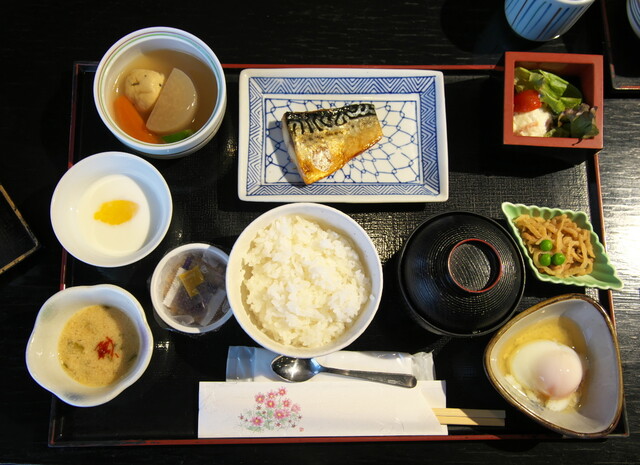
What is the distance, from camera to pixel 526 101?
2059mm

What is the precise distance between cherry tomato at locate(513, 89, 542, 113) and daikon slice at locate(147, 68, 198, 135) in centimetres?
152

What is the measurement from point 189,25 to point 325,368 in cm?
186

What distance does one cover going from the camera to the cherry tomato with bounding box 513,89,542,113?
6.75 ft

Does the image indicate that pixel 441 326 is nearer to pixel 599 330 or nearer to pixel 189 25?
pixel 599 330

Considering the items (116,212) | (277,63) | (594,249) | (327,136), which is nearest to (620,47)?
(594,249)

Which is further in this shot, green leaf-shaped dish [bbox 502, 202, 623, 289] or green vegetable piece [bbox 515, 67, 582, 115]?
green vegetable piece [bbox 515, 67, 582, 115]

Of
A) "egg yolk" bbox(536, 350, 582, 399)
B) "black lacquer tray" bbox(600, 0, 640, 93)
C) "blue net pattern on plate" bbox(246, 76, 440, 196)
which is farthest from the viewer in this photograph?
"black lacquer tray" bbox(600, 0, 640, 93)

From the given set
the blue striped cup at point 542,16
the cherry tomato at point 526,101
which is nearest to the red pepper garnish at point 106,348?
the cherry tomato at point 526,101

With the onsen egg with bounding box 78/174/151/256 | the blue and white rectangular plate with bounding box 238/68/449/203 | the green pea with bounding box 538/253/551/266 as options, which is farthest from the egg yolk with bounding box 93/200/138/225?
the green pea with bounding box 538/253/551/266

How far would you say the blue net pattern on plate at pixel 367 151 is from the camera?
2051mm

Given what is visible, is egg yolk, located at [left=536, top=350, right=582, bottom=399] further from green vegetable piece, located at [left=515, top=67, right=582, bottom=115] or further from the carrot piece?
the carrot piece

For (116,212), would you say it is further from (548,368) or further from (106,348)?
(548,368)

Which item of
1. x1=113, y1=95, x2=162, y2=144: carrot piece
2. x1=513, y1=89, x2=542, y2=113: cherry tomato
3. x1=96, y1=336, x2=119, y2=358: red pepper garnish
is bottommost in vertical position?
x1=96, y1=336, x2=119, y2=358: red pepper garnish

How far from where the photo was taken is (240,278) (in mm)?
1822
